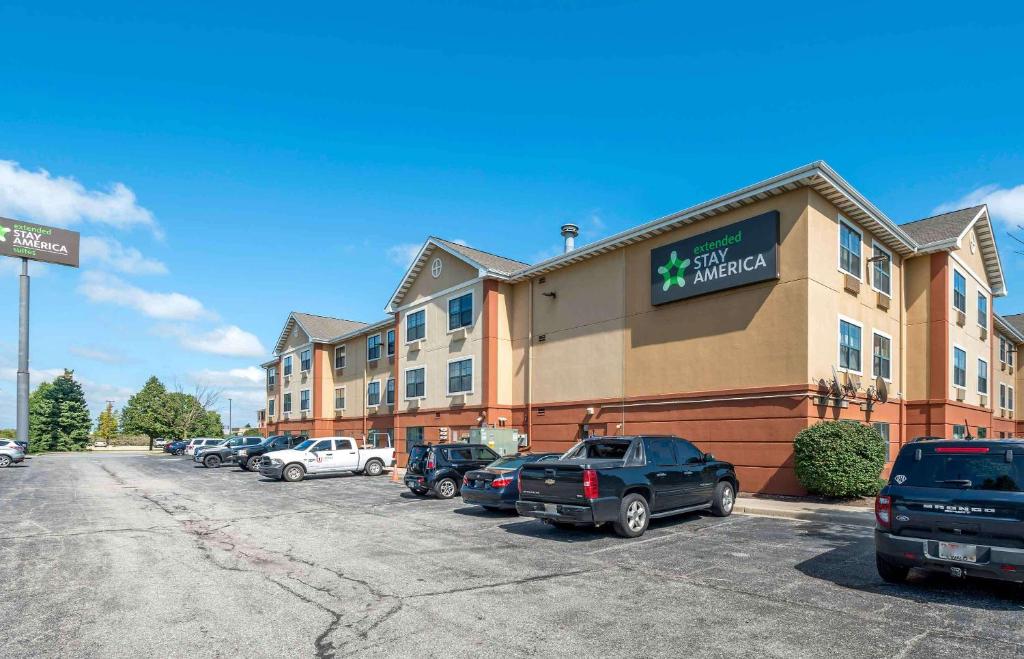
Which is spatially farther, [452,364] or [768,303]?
[452,364]

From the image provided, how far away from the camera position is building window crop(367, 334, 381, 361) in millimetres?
40981

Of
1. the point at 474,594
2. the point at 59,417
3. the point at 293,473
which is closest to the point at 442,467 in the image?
the point at 293,473

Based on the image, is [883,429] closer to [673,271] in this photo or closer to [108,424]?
[673,271]

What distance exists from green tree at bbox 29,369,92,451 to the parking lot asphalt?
7147cm

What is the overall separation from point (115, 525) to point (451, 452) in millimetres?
8796

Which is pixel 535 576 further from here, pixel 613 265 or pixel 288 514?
pixel 613 265

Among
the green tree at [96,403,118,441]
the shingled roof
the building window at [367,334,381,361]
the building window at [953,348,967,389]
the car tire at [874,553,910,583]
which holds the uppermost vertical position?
the shingled roof

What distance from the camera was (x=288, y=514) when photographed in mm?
15516

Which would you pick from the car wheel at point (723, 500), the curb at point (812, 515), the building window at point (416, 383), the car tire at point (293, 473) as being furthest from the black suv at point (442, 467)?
the building window at point (416, 383)

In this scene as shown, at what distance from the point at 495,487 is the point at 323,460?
48.5ft

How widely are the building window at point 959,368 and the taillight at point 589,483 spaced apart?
19.4 meters

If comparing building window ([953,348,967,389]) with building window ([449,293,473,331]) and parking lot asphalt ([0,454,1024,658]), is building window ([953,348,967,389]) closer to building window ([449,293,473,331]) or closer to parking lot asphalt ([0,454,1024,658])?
parking lot asphalt ([0,454,1024,658])

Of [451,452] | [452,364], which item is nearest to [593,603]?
[451,452]

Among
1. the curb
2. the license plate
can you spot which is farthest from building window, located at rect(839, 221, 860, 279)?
the license plate
